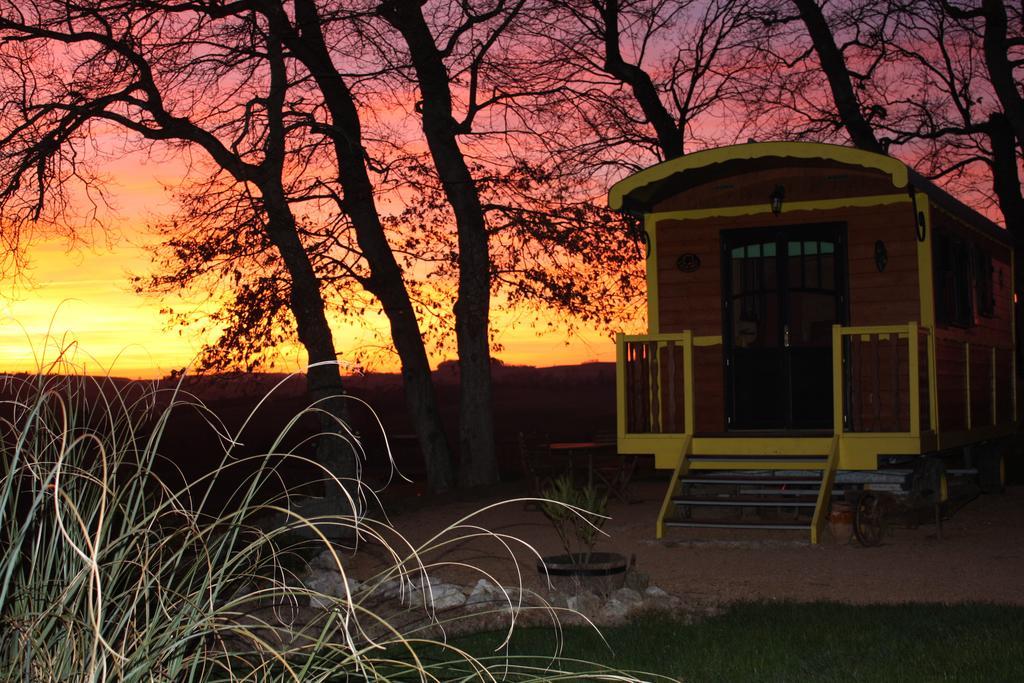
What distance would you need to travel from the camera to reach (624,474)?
13109 mm

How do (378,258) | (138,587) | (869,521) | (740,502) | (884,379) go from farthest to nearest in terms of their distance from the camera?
(378,258) → (884,379) → (740,502) → (869,521) → (138,587)

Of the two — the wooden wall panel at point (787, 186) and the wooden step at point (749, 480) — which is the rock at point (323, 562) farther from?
the wooden wall panel at point (787, 186)

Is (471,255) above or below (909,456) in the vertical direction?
above

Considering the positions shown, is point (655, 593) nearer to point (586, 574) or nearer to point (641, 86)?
point (586, 574)

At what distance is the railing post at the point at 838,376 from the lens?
10.4m

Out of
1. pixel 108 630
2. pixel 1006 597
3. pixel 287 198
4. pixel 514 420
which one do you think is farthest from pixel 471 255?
pixel 514 420

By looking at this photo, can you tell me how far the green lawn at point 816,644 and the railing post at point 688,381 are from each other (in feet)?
12.9

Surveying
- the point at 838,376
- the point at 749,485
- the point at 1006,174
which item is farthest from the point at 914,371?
the point at 1006,174

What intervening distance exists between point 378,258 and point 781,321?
24.9 ft

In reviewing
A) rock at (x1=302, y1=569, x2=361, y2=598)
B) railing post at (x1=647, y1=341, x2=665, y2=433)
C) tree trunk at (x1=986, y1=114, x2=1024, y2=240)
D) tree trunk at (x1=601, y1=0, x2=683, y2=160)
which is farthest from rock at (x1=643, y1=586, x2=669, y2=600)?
tree trunk at (x1=986, y1=114, x2=1024, y2=240)

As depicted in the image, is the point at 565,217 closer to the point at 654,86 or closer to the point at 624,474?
the point at 654,86

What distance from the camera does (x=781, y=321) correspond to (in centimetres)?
1155

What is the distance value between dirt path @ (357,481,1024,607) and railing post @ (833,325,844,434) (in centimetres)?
115

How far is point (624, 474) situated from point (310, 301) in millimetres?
4381
